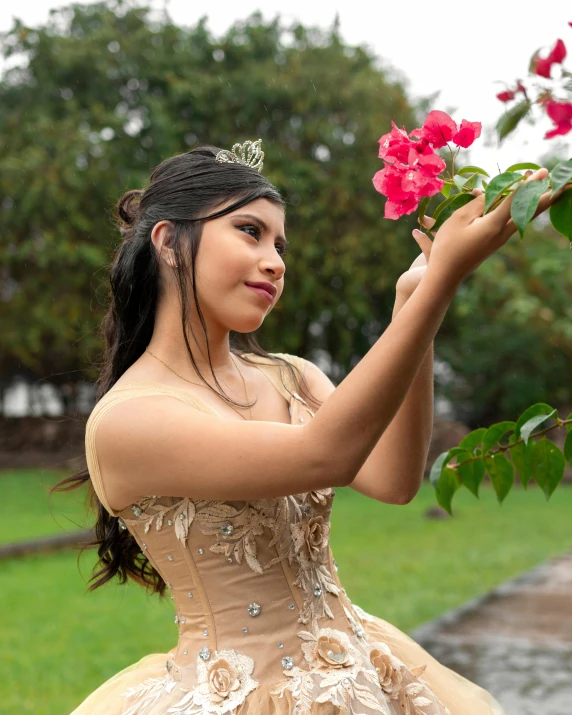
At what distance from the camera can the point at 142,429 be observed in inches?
61.4

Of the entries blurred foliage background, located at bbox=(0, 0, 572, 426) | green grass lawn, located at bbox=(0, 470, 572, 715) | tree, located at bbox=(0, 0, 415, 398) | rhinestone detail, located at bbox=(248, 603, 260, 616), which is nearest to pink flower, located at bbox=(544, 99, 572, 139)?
rhinestone detail, located at bbox=(248, 603, 260, 616)

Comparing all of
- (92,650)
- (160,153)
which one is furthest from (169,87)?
(92,650)

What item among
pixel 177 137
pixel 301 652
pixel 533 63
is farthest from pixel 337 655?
pixel 177 137

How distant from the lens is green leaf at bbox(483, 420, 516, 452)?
1.66 m

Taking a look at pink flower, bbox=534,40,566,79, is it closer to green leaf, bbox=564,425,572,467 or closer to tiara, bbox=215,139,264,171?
green leaf, bbox=564,425,572,467

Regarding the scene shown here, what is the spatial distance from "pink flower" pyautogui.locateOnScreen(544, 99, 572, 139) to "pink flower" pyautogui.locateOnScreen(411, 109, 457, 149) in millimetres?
142

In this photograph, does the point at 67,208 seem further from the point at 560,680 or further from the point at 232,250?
the point at 232,250

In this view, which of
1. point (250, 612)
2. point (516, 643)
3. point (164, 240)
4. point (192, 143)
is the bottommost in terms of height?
point (516, 643)

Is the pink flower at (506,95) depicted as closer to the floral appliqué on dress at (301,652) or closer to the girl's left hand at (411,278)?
the girl's left hand at (411,278)

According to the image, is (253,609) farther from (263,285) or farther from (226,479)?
(263,285)

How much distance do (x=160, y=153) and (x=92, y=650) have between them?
1116 centimetres

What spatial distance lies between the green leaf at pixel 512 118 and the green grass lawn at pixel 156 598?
1692 mm

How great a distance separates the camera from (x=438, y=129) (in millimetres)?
1328

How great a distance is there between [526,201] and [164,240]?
2.66 feet
